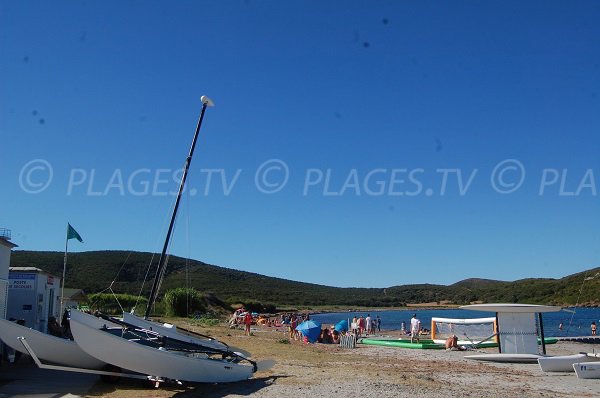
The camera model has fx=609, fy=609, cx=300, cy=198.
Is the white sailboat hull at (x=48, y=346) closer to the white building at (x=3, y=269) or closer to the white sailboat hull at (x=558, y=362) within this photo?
the white building at (x=3, y=269)

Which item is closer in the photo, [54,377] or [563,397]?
Result: [563,397]

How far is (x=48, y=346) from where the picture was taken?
53.5 feet

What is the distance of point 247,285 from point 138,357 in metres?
142

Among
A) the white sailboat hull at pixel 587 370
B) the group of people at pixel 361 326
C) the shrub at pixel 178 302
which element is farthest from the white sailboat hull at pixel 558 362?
the shrub at pixel 178 302

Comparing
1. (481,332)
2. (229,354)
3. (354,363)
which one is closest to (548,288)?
(481,332)

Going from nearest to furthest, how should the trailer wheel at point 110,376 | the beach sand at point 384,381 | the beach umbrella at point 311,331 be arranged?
the beach sand at point 384,381, the trailer wheel at point 110,376, the beach umbrella at point 311,331

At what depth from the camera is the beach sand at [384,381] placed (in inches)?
620

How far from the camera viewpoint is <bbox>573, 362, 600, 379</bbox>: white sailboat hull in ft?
63.4

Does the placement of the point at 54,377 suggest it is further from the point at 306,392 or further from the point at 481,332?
the point at 481,332

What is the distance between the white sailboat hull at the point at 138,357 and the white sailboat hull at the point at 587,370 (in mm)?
11510

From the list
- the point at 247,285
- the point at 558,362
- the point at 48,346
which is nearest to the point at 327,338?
the point at 558,362

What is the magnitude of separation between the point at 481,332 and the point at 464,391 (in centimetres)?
1910

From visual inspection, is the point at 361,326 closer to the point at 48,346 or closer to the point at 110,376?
the point at 110,376

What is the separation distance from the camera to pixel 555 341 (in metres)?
38.4
